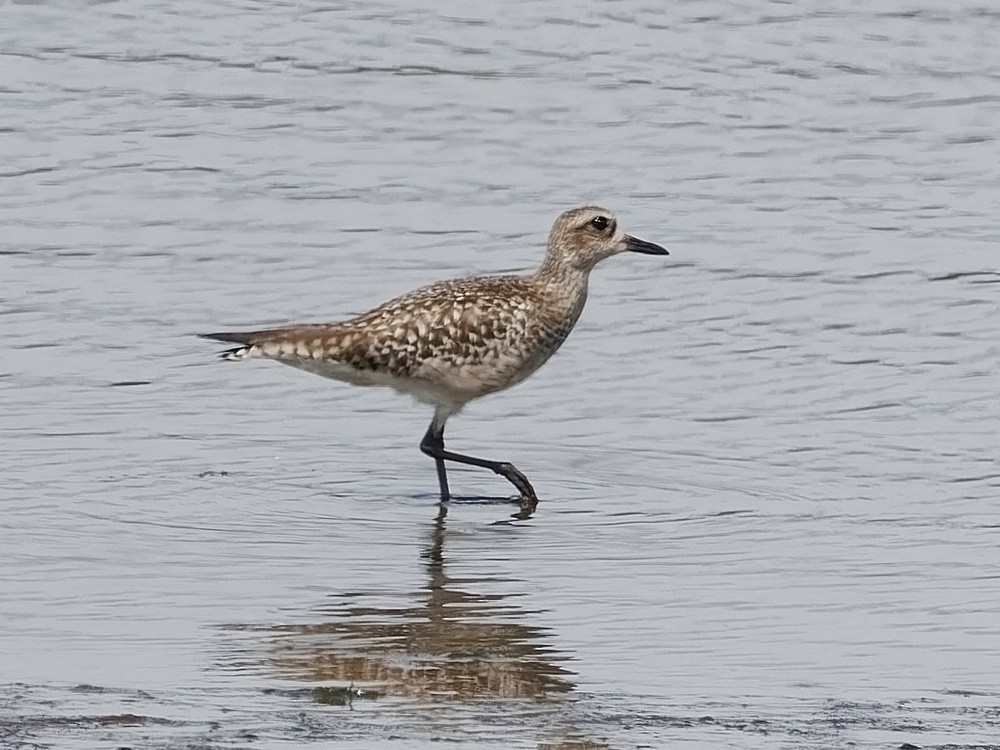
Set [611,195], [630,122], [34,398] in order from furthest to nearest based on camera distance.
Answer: [630,122], [611,195], [34,398]

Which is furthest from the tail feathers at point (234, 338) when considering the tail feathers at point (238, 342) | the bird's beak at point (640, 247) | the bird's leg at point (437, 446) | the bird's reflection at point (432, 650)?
the bird's reflection at point (432, 650)

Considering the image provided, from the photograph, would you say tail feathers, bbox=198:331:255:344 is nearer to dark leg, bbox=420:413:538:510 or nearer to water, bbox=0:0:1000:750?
water, bbox=0:0:1000:750

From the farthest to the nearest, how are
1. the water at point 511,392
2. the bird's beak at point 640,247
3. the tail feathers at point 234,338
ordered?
the bird's beak at point 640,247 → the tail feathers at point 234,338 → the water at point 511,392

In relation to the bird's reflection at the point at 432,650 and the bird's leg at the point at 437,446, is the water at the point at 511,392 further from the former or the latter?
the bird's leg at the point at 437,446

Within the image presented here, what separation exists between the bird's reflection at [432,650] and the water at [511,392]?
0.07 ft

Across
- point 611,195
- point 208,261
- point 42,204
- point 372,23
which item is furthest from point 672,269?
point 372,23

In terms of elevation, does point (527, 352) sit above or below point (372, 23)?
below

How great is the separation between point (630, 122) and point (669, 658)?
31.0ft

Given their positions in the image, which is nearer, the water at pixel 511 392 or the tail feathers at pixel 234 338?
the water at pixel 511 392

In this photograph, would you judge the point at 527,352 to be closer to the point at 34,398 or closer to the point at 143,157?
the point at 34,398

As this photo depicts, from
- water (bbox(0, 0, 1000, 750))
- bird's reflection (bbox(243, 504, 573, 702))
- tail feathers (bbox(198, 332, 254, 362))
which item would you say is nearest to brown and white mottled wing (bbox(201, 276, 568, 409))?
tail feathers (bbox(198, 332, 254, 362))

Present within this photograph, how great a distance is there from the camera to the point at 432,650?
743 cm

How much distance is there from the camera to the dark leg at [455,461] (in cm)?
984

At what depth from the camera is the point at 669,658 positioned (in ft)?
24.2
